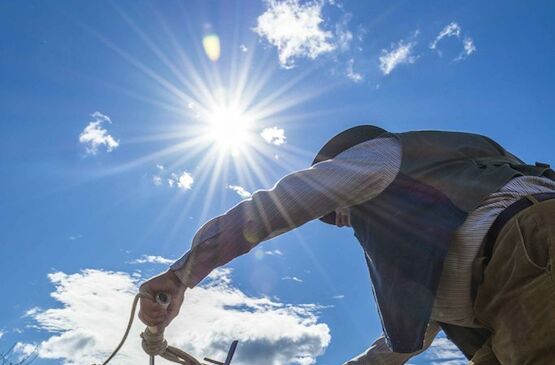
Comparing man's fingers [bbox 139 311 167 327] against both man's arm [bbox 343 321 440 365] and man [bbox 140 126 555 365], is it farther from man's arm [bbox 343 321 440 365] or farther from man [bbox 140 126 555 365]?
man's arm [bbox 343 321 440 365]

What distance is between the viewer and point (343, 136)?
2479 mm

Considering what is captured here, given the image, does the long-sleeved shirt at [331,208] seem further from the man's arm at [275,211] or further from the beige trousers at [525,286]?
the beige trousers at [525,286]

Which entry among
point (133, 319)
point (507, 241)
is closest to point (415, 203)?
point (507, 241)

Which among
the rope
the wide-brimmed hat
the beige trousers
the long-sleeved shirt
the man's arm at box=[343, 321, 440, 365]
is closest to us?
the beige trousers

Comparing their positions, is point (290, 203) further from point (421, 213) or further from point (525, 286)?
point (525, 286)

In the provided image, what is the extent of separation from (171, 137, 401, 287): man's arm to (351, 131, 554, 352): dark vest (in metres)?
0.10

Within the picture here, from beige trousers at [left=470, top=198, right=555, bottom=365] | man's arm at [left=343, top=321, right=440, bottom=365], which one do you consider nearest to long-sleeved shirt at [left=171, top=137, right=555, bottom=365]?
beige trousers at [left=470, top=198, right=555, bottom=365]

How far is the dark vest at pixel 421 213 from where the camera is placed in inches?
73.5

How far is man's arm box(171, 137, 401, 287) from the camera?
185 centimetres

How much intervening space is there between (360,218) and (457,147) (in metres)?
0.52

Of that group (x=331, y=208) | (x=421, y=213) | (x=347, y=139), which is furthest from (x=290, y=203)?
(x=347, y=139)

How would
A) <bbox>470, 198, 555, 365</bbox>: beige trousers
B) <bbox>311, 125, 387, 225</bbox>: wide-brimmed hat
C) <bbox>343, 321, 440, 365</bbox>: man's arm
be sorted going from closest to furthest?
<bbox>470, 198, 555, 365</bbox>: beige trousers, <bbox>311, 125, 387, 225</bbox>: wide-brimmed hat, <bbox>343, 321, 440, 365</bbox>: man's arm

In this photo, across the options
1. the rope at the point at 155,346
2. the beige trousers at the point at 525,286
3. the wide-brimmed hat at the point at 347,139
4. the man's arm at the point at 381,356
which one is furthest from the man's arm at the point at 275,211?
the man's arm at the point at 381,356

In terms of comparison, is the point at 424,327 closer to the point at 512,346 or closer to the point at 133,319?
the point at 512,346
